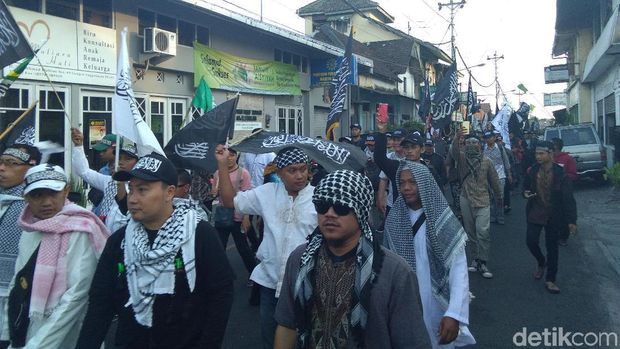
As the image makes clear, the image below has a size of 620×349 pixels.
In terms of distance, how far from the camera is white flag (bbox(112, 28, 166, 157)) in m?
4.54

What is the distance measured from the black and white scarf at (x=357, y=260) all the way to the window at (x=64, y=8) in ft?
35.8

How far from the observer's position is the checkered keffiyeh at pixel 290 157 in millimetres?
3789

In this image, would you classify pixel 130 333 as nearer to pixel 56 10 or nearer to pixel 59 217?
pixel 59 217

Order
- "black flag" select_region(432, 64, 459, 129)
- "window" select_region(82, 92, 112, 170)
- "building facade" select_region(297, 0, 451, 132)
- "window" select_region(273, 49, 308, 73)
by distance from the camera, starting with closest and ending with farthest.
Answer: "black flag" select_region(432, 64, 459, 129)
"window" select_region(82, 92, 112, 170)
"window" select_region(273, 49, 308, 73)
"building facade" select_region(297, 0, 451, 132)

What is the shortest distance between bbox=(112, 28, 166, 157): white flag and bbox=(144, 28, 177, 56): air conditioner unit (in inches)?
319

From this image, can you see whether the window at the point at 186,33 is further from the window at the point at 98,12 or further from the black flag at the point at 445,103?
the black flag at the point at 445,103

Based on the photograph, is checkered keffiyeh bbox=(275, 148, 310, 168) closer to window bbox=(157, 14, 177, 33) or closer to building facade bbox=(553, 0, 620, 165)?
window bbox=(157, 14, 177, 33)

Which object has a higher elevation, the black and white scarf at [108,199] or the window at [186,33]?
the window at [186,33]

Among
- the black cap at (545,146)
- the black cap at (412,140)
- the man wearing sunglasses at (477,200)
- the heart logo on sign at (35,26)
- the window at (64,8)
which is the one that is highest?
the window at (64,8)

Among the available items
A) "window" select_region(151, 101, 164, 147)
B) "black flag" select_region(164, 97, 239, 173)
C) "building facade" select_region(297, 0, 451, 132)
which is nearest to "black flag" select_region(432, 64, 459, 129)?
"window" select_region(151, 101, 164, 147)

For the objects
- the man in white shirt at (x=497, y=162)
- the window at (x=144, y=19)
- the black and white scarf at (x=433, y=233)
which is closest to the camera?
the black and white scarf at (x=433, y=233)

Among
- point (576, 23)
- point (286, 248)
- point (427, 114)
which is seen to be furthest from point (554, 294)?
point (576, 23)

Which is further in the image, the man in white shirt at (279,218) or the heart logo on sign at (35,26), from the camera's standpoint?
the heart logo on sign at (35,26)

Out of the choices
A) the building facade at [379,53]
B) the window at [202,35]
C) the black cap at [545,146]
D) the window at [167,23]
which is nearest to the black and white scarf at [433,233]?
the black cap at [545,146]
